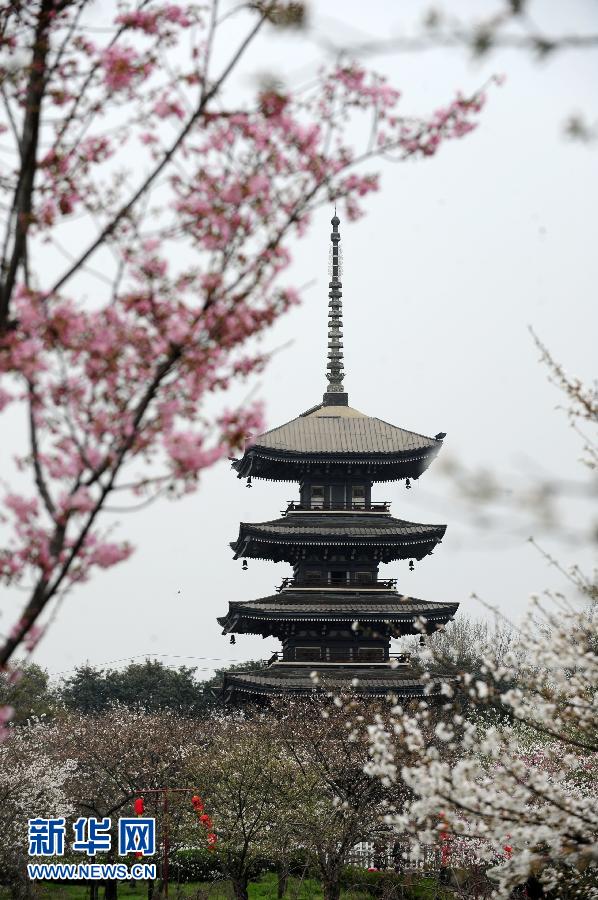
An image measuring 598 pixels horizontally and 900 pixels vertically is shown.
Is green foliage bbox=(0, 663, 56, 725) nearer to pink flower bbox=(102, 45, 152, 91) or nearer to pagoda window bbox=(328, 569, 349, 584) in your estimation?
pagoda window bbox=(328, 569, 349, 584)

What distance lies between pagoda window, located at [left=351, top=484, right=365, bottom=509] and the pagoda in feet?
0.10

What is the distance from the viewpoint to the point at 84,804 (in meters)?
34.8

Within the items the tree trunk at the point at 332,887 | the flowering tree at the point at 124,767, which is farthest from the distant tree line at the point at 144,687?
the tree trunk at the point at 332,887

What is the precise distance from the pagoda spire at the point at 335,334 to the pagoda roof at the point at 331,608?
22.2ft

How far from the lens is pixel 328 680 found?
30.8 meters

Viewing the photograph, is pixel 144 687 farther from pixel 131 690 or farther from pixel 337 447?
pixel 337 447

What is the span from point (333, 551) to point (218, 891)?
965 centimetres

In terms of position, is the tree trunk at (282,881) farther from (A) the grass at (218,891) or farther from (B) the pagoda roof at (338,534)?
(B) the pagoda roof at (338,534)

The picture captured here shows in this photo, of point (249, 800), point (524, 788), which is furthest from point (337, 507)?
point (524, 788)

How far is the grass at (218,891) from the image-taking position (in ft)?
91.7

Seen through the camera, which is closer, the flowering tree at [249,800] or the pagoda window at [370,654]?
the flowering tree at [249,800]

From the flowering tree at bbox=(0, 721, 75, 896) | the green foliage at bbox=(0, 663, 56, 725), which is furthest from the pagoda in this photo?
the green foliage at bbox=(0, 663, 56, 725)

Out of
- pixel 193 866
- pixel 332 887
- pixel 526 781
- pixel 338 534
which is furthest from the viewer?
pixel 193 866

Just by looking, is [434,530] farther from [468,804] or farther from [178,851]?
[468,804]
